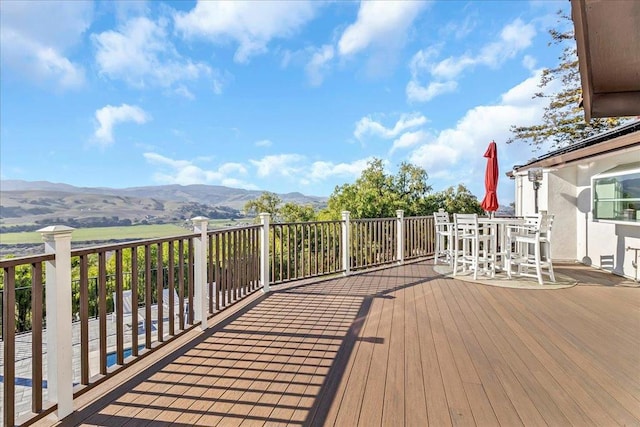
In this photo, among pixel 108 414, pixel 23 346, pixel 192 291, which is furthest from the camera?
pixel 23 346

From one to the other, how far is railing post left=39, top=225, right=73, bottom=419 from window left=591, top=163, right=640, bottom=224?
7142 mm

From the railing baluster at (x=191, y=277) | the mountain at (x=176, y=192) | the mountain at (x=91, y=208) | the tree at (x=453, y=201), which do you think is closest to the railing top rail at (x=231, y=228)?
the railing baluster at (x=191, y=277)

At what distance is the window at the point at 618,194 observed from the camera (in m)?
5.50

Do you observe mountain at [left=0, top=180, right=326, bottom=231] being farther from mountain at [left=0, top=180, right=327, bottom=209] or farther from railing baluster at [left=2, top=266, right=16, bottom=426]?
railing baluster at [left=2, top=266, right=16, bottom=426]

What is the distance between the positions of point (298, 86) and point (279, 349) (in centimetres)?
3129

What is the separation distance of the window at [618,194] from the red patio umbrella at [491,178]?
5.77 feet

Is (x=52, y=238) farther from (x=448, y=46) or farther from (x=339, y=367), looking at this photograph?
(x=448, y=46)

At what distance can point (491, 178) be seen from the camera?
6.89 m

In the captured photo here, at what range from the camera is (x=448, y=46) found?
731 inches

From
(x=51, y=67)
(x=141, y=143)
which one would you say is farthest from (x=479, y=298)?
(x=141, y=143)

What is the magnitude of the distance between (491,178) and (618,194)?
6.39 feet

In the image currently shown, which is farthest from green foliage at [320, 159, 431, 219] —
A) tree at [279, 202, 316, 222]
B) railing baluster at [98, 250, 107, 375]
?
railing baluster at [98, 250, 107, 375]

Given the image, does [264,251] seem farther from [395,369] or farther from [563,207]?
A: [563,207]

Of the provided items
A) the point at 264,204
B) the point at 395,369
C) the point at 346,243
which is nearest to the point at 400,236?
the point at 346,243
